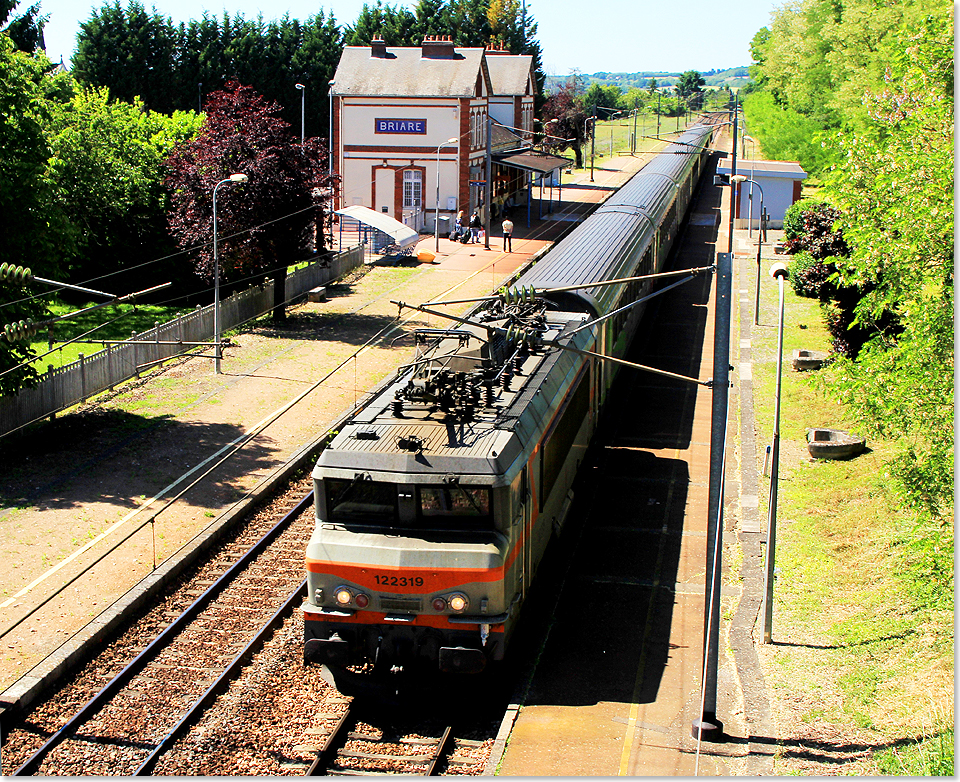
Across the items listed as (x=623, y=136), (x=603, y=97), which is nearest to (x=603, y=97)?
(x=603, y=97)

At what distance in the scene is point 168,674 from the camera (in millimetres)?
12773

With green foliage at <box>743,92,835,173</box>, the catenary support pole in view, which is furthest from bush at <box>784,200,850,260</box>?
the catenary support pole

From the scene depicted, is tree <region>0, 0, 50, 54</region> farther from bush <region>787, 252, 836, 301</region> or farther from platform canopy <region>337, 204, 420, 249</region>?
bush <region>787, 252, 836, 301</region>

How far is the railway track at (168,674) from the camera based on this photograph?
11078mm

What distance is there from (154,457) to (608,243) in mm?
11151

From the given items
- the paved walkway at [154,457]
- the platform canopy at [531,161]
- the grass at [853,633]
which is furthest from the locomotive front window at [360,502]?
A: the platform canopy at [531,161]

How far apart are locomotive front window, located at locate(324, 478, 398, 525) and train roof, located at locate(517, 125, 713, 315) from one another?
8294 millimetres

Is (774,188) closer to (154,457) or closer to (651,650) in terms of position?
(154,457)

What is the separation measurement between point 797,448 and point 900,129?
7.16 meters

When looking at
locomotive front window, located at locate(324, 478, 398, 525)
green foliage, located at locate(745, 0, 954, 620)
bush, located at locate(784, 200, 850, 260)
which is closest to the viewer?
locomotive front window, located at locate(324, 478, 398, 525)

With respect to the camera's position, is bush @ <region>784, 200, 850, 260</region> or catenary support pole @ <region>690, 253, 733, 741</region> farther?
bush @ <region>784, 200, 850, 260</region>

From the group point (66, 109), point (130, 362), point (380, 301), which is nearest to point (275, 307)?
point (380, 301)

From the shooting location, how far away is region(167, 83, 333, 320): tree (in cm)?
3130

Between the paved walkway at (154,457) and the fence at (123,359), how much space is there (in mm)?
393
